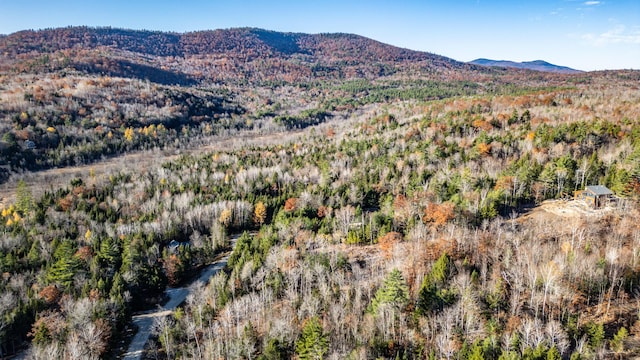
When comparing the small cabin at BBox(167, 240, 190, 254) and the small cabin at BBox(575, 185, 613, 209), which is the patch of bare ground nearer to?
the small cabin at BBox(575, 185, 613, 209)

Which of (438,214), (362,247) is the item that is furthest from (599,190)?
(362,247)

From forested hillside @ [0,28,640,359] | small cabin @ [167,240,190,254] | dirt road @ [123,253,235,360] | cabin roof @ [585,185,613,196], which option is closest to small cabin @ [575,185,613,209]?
cabin roof @ [585,185,613,196]

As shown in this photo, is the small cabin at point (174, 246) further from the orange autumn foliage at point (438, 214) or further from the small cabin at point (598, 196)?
the small cabin at point (598, 196)

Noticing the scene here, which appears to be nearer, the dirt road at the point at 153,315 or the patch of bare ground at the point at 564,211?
the dirt road at the point at 153,315

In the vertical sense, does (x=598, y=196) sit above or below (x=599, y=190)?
below

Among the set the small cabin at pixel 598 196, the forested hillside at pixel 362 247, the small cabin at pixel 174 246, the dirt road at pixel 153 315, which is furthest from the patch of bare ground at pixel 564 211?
the small cabin at pixel 174 246

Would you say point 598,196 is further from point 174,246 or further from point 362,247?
point 174,246

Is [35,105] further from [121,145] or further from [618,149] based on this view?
[618,149]

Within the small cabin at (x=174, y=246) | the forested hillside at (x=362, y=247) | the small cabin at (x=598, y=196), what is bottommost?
the small cabin at (x=174, y=246)

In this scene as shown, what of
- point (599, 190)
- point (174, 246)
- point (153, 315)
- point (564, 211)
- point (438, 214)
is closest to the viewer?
point (153, 315)

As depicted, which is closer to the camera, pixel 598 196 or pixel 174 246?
pixel 598 196
